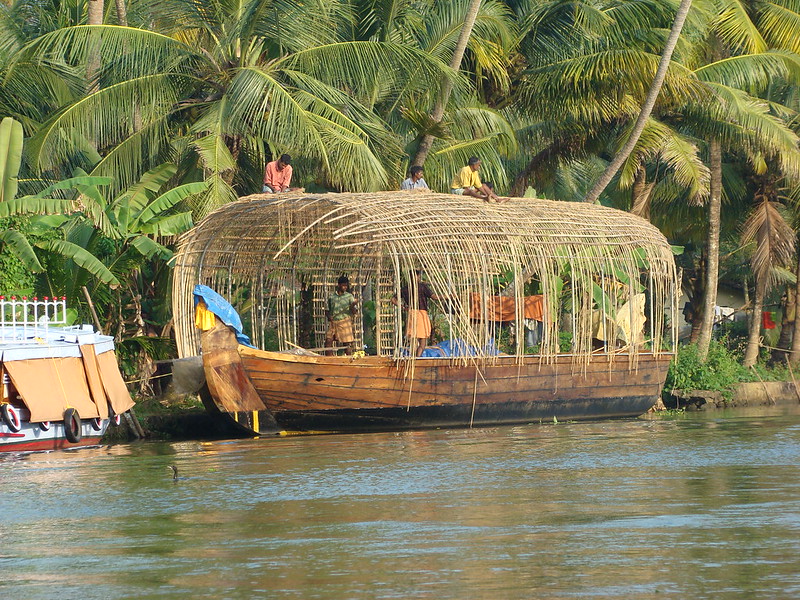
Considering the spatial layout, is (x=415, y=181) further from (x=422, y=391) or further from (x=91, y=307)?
(x=91, y=307)

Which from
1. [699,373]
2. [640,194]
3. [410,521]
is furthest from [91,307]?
[640,194]

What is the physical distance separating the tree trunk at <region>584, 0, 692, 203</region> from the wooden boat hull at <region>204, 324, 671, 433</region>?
13.7 ft

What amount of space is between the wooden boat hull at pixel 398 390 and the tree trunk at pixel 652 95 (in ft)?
13.7

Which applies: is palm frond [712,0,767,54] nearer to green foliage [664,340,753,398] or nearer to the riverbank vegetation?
the riverbank vegetation

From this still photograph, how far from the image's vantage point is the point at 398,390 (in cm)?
1636

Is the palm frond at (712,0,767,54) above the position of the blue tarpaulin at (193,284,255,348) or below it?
above

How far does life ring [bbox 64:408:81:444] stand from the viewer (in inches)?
594

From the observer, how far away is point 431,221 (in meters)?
15.9

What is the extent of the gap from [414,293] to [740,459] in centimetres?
480

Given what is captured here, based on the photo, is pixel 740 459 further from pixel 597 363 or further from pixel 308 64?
pixel 308 64

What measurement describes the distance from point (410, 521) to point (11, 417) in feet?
22.9

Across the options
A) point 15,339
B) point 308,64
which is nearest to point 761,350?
point 308,64

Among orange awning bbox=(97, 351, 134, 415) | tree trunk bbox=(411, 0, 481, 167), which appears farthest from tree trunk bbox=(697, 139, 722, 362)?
orange awning bbox=(97, 351, 134, 415)

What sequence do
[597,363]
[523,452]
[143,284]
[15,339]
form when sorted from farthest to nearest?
[143,284] → [597,363] → [15,339] → [523,452]
